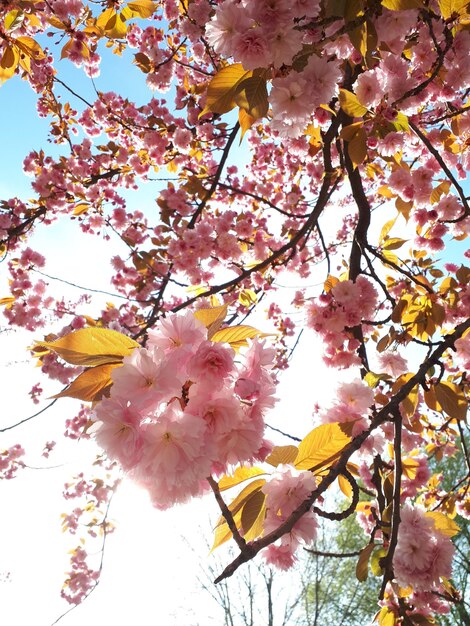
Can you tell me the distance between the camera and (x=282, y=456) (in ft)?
2.78

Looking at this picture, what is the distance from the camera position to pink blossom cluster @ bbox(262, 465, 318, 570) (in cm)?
77

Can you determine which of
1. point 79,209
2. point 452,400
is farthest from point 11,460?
point 452,400

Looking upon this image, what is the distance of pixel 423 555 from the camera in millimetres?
1067

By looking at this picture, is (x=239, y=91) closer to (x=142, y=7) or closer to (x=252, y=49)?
(x=252, y=49)

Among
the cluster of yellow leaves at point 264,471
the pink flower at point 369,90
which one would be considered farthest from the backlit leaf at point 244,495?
the pink flower at point 369,90

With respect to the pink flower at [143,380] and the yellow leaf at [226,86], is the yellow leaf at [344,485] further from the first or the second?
the yellow leaf at [226,86]

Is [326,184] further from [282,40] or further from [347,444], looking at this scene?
[347,444]

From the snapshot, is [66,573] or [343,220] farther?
[343,220]

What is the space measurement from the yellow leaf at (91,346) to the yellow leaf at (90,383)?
0.02 m

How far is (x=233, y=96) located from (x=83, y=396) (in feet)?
2.49

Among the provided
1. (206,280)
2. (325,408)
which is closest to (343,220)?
(206,280)

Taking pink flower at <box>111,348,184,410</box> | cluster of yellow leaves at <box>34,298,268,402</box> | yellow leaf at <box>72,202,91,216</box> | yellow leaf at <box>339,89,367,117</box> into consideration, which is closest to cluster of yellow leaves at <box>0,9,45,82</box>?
yellow leaf at <box>339,89,367,117</box>

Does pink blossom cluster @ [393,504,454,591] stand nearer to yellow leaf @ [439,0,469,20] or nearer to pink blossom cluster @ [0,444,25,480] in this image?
yellow leaf @ [439,0,469,20]

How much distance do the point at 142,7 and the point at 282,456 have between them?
1.77 meters
